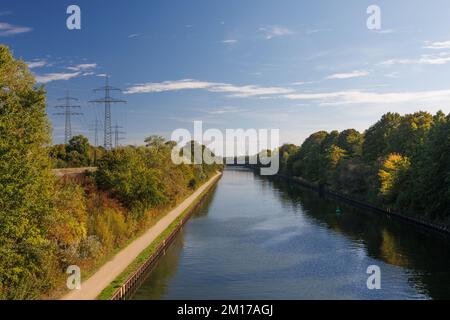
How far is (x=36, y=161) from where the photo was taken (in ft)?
98.8

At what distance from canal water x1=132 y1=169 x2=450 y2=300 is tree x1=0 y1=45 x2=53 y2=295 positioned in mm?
9506

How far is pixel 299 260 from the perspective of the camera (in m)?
46.2

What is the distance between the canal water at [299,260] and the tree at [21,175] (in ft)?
31.2

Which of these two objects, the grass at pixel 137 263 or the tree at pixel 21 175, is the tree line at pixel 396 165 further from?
the tree at pixel 21 175

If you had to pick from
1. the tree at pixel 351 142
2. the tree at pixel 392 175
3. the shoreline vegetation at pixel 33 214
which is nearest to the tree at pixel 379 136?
the tree at pixel 351 142

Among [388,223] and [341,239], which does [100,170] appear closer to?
[341,239]

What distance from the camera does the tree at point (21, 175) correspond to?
89.5 feet

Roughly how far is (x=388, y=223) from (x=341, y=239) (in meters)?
14.5

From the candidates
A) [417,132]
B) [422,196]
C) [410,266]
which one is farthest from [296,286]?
[417,132]

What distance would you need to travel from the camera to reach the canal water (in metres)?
36.6

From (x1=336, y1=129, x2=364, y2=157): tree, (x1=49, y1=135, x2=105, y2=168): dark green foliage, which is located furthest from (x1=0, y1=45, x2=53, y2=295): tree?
(x1=336, y1=129, x2=364, y2=157): tree

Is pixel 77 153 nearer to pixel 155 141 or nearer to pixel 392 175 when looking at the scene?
pixel 155 141

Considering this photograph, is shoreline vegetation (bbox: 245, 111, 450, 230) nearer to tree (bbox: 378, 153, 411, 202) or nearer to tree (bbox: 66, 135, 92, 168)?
tree (bbox: 378, 153, 411, 202)

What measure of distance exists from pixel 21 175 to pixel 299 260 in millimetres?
27630
